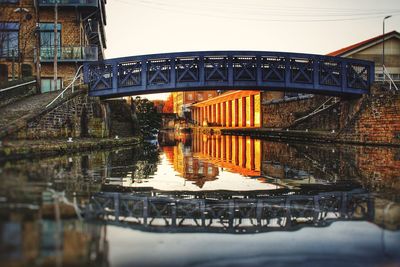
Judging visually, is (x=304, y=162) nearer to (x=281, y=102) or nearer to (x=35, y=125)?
(x=35, y=125)

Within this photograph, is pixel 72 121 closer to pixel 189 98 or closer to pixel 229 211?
pixel 229 211

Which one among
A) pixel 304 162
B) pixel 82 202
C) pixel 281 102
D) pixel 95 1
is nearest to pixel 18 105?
pixel 95 1

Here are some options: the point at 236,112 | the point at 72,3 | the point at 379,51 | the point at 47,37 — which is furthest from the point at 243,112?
the point at 72,3

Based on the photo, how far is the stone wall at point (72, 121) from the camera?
19.5m

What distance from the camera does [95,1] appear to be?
34281mm

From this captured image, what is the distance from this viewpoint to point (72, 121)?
2331 cm

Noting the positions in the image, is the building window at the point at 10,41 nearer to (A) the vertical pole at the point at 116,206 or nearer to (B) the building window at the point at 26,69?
(B) the building window at the point at 26,69

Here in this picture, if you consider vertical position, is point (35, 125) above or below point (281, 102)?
below

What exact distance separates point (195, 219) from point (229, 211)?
2.63 ft

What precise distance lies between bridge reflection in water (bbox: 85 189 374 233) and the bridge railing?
1857cm

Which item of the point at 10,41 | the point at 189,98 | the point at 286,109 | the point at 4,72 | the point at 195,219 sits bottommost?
the point at 195,219

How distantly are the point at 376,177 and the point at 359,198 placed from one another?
342 cm

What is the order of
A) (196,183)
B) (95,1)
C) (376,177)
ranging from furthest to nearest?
(95,1) → (376,177) → (196,183)

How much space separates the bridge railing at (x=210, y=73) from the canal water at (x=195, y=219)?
1563 centimetres
